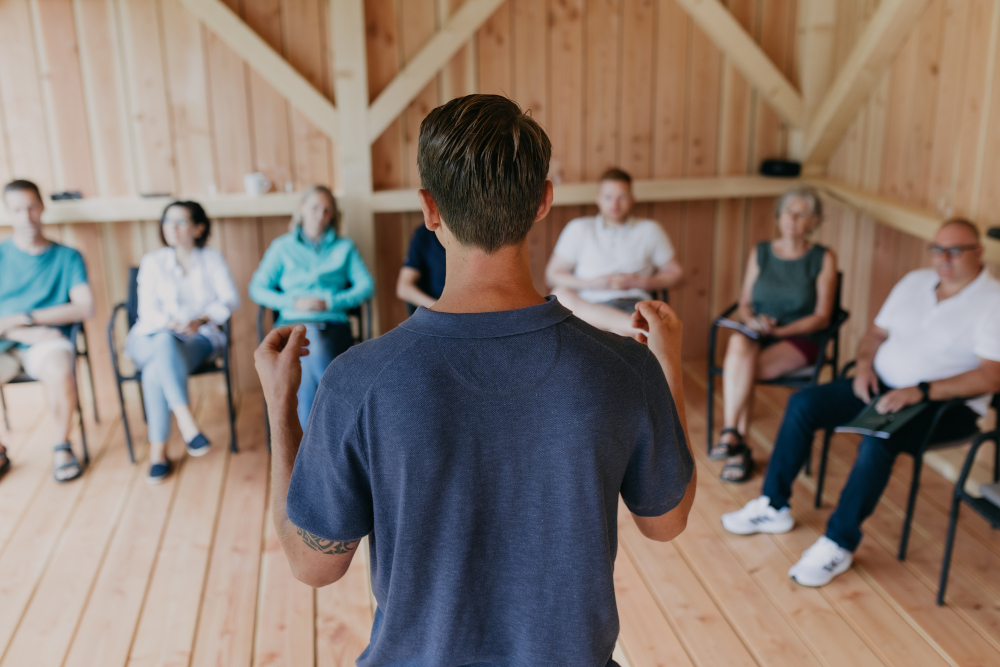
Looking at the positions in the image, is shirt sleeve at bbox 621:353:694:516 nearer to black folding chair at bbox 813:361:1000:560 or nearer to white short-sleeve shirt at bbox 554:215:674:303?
black folding chair at bbox 813:361:1000:560

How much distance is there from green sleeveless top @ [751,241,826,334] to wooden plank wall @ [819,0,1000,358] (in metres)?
0.60

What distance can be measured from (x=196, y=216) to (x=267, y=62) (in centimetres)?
81

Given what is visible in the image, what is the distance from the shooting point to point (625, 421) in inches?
40.0

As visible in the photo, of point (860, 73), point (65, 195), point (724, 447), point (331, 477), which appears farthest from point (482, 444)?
point (860, 73)

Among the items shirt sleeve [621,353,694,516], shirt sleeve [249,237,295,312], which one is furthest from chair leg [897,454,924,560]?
shirt sleeve [249,237,295,312]

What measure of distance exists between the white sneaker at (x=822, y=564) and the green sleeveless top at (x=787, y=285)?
3.76 feet

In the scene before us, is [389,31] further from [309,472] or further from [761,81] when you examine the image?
[309,472]

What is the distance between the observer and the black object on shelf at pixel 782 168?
454cm

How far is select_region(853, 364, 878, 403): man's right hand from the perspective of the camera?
3139 millimetres

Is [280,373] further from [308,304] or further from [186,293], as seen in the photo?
[186,293]

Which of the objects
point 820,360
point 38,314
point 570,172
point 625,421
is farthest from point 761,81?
point 625,421

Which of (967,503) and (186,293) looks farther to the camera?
(186,293)

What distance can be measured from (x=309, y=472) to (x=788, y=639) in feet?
6.55

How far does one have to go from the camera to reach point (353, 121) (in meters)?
4.12
